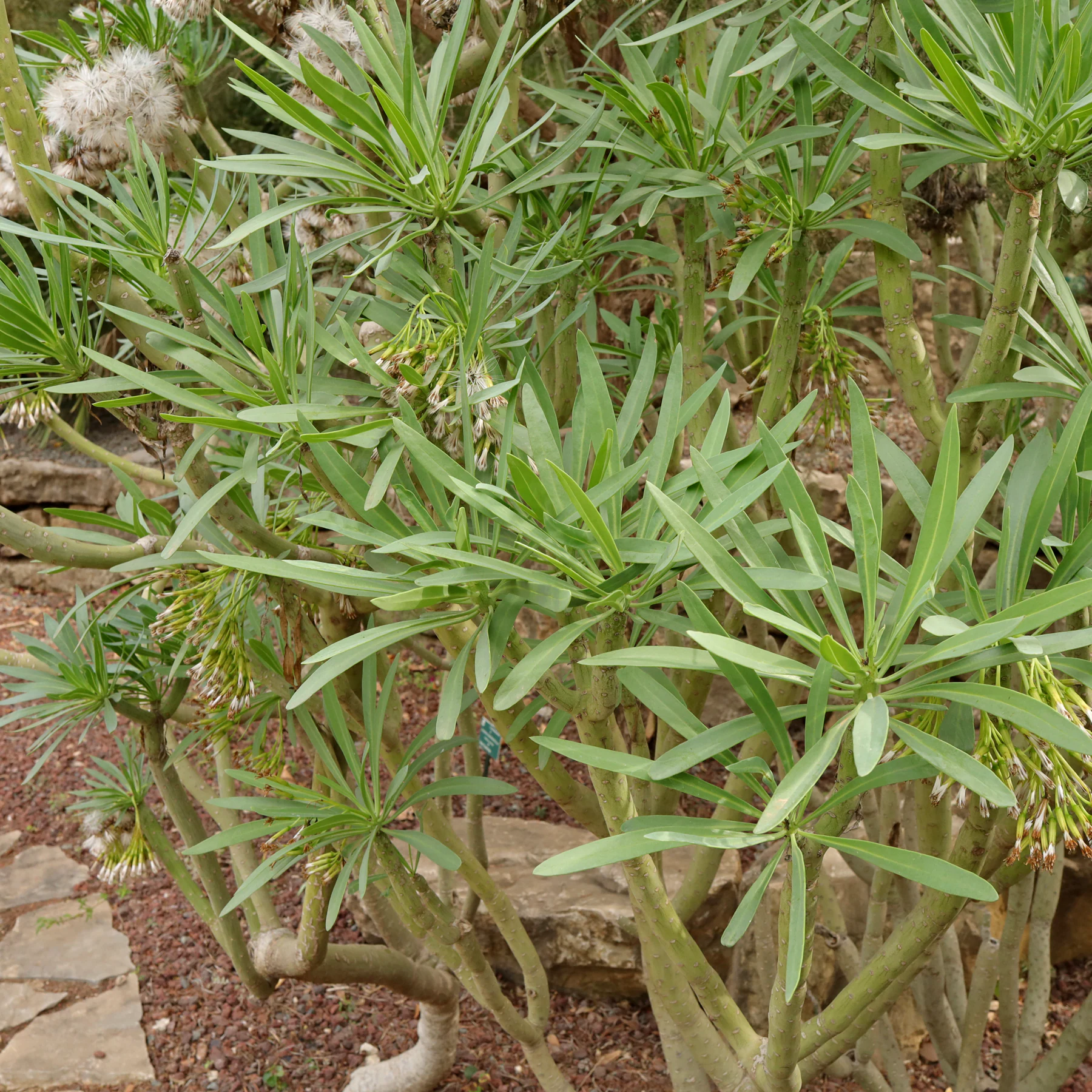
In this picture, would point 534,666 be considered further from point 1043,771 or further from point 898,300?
point 898,300

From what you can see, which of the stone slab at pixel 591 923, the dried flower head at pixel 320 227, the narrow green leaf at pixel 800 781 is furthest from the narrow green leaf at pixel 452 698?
the stone slab at pixel 591 923

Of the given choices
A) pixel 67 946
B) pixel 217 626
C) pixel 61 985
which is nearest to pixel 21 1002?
pixel 61 985

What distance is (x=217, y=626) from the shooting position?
1265mm

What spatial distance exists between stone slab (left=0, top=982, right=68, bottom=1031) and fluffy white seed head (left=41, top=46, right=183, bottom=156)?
8.38ft

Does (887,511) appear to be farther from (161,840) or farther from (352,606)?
(161,840)

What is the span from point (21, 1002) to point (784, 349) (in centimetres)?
290

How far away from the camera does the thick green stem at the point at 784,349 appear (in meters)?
1.43

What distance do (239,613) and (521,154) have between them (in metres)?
0.86

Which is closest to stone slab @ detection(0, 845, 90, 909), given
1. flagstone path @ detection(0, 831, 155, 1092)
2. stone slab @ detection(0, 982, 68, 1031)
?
flagstone path @ detection(0, 831, 155, 1092)

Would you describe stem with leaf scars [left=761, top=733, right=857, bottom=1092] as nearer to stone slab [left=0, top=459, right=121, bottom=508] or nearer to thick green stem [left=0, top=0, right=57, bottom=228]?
thick green stem [left=0, top=0, right=57, bottom=228]

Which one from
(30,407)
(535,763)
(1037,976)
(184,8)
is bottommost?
(1037,976)

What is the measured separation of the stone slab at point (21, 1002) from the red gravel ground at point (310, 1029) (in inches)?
2.1

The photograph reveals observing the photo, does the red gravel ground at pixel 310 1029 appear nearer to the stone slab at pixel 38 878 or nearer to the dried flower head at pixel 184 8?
the stone slab at pixel 38 878

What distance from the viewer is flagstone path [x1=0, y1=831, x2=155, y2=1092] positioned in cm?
255
